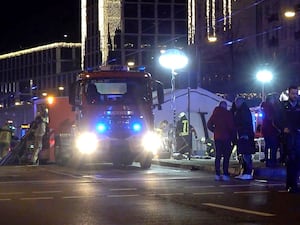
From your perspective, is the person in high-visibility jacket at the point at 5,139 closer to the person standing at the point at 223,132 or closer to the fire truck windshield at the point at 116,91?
the fire truck windshield at the point at 116,91

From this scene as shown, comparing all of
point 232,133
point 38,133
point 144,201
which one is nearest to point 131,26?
point 38,133

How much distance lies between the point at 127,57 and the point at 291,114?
74340 millimetres

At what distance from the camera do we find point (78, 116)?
24125 mm

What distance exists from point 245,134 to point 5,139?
15.0 m

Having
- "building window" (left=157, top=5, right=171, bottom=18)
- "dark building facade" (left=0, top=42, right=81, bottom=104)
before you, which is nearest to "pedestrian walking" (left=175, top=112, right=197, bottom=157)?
"building window" (left=157, top=5, right=171, bottom=18)

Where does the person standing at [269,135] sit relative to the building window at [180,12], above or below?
below

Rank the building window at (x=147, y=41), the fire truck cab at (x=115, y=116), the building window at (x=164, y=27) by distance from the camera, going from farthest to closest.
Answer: the building window at (x=164, y=27) → the building window at (x=147, y=41) → the fire truck cab at (x=115, y=116)

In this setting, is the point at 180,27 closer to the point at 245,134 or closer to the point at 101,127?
the point at 101,127

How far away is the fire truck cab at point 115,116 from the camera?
2327 centimetres

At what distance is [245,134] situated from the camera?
1792cm

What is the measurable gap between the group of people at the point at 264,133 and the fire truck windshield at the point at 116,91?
5046 millimetres

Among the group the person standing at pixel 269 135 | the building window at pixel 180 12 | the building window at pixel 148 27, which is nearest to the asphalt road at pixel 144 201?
the person standing at pixel 269 135

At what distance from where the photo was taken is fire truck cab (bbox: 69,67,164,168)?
23.3 metres

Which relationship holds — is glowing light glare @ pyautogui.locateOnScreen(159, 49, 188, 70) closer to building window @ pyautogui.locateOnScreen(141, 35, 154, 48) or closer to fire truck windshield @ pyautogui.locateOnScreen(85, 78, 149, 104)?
fire truck windshield @ pyautogui.locateOnScreen(85, 78, 149, 104)
